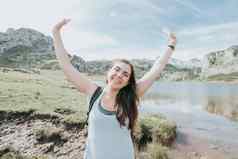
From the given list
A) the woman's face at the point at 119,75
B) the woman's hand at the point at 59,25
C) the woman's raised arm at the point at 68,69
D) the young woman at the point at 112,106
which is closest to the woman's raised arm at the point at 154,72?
the young woman at the point at 112,106

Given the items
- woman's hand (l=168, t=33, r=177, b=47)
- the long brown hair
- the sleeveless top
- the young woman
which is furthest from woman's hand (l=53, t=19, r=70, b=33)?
woman's hand (l=168, t=33, r=177, b=47)

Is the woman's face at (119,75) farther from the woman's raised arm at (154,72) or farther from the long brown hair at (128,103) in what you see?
the woman's raised arm at (154,72)

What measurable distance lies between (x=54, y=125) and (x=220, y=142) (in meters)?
9.02

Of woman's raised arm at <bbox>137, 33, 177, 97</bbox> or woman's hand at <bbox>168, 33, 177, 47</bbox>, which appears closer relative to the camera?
woman's raised arm at <bbox>137, 33, 177, 97</bbox>

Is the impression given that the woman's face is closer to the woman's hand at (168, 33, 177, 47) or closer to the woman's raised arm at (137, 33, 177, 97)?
the woman's raised arm at (137, 33, 177, 97)

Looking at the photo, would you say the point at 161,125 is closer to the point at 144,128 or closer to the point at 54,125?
the point at 144,128

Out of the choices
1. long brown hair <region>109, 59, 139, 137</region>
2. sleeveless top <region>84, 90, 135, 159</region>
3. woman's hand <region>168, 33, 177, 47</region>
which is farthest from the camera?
woman's hand <region>168, 33, 177, 47</region>

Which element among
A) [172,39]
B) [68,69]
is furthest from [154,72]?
[68,69]

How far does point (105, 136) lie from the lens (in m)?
2.77

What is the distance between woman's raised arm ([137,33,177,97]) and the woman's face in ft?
0.74

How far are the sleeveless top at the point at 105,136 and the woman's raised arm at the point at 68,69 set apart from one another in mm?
251

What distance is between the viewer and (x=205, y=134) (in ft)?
64.7

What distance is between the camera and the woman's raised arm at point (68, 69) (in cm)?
301

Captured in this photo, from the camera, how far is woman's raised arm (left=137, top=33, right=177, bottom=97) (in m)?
3.23
